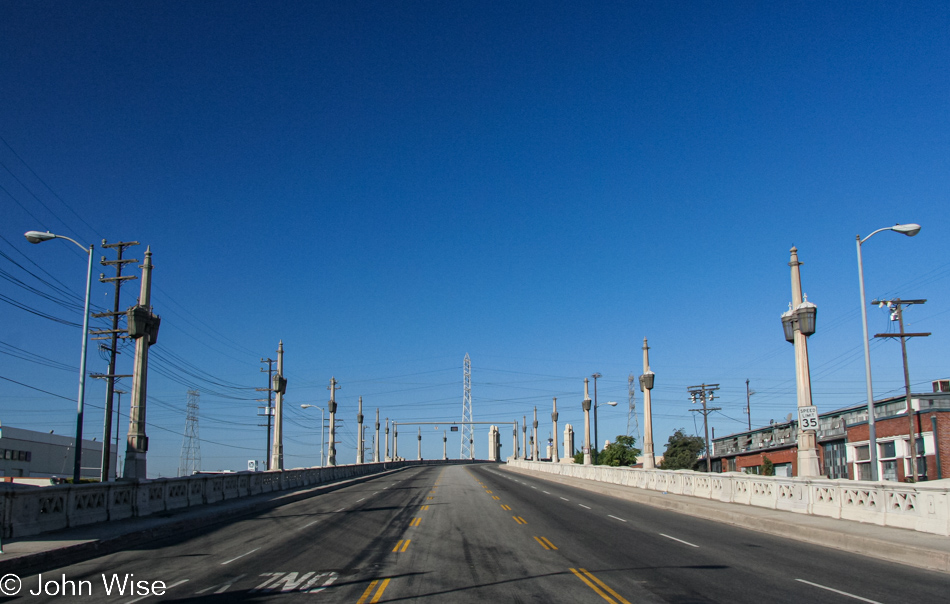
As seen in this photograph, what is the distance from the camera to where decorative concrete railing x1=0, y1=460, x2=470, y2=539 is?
50.6 ft

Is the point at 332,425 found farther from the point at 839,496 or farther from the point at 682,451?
the point at 682,451

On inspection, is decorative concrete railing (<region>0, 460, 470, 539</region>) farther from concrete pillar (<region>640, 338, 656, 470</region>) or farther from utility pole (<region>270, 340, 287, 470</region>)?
concrete pillar (<region>640, 338, 656, 470</region>)

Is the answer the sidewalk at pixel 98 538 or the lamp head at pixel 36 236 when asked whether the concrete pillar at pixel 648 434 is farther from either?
the lamp head at pixel 36 236

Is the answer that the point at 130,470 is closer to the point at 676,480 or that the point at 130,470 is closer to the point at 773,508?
the point at 773,508

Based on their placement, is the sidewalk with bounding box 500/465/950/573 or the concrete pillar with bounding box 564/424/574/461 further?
the concrete pillar with bounding box 564/424/574/461

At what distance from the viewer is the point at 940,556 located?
12.4 meters

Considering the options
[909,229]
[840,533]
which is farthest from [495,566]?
[909,229]

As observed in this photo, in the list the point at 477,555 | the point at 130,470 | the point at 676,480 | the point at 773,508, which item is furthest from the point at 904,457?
the point at 130,470

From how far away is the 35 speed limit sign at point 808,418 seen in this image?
20.3 metres

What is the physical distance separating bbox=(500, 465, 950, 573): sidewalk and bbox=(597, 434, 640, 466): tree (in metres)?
68.9

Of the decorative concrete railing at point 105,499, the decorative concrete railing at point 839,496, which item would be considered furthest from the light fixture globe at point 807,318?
the decorative concrete railing at point 105,499

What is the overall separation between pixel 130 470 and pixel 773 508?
67.2 ft

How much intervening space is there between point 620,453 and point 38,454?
80.4 metres

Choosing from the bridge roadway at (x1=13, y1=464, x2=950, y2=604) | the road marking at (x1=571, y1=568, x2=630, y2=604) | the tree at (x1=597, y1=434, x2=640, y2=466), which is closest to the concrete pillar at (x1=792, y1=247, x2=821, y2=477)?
the bridge roadway at (x1=13, y1=464, x2=950, y2=604)
